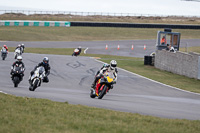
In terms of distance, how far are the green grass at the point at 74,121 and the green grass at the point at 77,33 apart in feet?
162

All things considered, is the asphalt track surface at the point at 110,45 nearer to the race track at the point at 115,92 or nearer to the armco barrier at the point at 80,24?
the armco barrier at the point at 80,24

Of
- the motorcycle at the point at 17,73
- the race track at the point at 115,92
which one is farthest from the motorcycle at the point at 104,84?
the motorcycle at the point at 17,73

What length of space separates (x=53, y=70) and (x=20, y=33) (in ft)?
131

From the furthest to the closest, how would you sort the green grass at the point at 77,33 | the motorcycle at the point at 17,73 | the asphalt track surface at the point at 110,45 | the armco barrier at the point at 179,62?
the green grass at the point at 77,33 < the asphalt track surface at the point at 110,45 < the armco barrier at the point at 179,62 < the motorcycle at the point at 17,73

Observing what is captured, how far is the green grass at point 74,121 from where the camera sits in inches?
317

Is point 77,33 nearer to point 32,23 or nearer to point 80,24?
point 80,24

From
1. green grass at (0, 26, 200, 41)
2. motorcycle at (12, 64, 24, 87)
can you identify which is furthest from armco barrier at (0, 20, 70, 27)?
motorcycle at (12, 64, 24, 87)

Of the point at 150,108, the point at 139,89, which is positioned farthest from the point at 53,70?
the point at 150,108

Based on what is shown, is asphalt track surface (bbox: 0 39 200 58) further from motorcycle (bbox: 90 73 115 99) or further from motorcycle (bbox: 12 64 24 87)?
motorcycle (bbox: 90 73 115 99)

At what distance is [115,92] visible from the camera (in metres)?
17.6

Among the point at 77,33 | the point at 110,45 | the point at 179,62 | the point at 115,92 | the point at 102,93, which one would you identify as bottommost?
the point at 115,92

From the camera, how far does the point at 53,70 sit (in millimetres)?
25141

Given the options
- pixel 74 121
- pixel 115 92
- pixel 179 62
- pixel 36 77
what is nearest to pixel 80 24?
pixel 179 62

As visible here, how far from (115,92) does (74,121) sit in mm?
8848
